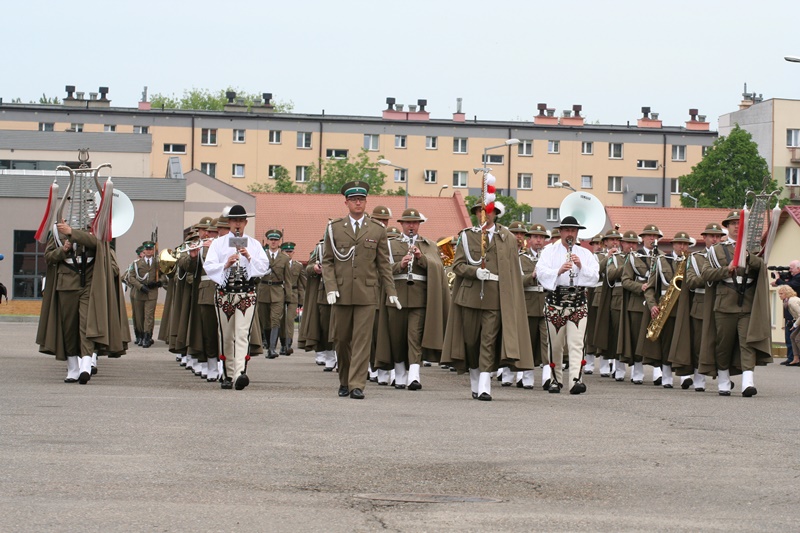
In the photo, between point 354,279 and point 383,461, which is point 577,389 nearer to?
point 354,279

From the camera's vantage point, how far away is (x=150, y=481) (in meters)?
8.56

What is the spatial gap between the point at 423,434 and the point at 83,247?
266 inches

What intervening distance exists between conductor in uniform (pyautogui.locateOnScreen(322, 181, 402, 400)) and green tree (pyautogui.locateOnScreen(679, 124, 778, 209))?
7644 centimetres

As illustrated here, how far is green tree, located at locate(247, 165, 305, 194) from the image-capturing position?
9031 centimetres

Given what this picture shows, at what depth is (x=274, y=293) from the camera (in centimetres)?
2541

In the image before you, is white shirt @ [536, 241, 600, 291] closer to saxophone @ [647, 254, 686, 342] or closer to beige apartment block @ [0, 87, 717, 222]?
saxophone @ [647, 254, 686, 342]

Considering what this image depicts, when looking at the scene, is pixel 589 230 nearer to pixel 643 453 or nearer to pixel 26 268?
pixel 643 453

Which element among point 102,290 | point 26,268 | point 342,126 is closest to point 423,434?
point 102,290

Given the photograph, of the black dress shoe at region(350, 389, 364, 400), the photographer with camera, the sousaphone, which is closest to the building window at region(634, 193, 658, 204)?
the photographer with camera

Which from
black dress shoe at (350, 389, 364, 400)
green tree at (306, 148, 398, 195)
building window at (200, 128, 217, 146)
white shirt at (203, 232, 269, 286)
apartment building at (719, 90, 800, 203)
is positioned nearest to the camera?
black dress shoe at (350, 389, 364, 400)

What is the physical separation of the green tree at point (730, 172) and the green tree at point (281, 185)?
24951 mm

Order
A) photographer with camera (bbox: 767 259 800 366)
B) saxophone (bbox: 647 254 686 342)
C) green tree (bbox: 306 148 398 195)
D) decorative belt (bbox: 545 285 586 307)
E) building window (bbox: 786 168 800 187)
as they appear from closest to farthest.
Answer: decorative belt (bbox: 545 285 586 307) → saxophone (bbox: 647 254 686 342) → photographer with camera (bbox: 767 259 800 366) → green tree (bbox: 306 148 398 195) → building window (bbox: 786 168 800 187)

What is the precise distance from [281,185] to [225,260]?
74.4 m

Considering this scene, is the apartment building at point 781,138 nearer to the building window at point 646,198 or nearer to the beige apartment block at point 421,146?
the beige apartment block at point 421,146
